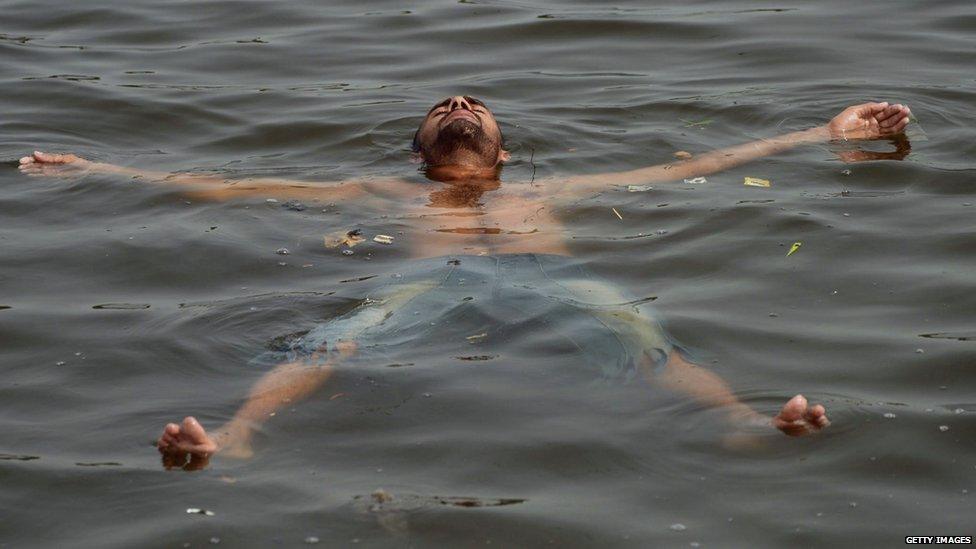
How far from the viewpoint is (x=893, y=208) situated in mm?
7543

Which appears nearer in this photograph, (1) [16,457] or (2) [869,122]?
(1) [16,457]

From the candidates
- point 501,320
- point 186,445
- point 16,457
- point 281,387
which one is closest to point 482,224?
point 501,320

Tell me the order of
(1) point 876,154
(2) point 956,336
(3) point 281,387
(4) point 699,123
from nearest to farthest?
(3) point 281,387 < (2) point 956,336 < (1) point 876,154 < (4) point 699,123

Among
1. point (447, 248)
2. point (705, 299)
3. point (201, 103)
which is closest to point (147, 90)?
point (201, 103)

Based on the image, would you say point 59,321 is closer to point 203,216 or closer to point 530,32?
point 203,216

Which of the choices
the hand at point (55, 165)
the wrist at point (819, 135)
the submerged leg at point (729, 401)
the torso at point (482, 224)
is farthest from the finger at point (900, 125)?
the hand at point (55, 165)

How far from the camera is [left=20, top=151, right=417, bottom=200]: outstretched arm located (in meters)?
8.12

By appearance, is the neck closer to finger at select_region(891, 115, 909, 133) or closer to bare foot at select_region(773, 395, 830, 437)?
finger at select_region(891, 115, 909, 133)

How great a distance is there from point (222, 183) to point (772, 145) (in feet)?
11.4

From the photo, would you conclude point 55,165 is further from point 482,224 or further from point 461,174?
point 482,224

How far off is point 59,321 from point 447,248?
6.44ft

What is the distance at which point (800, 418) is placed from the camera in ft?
16.4

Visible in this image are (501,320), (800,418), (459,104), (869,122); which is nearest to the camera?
(800,418)

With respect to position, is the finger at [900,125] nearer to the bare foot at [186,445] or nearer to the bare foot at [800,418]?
the bare foot at [800,418]
